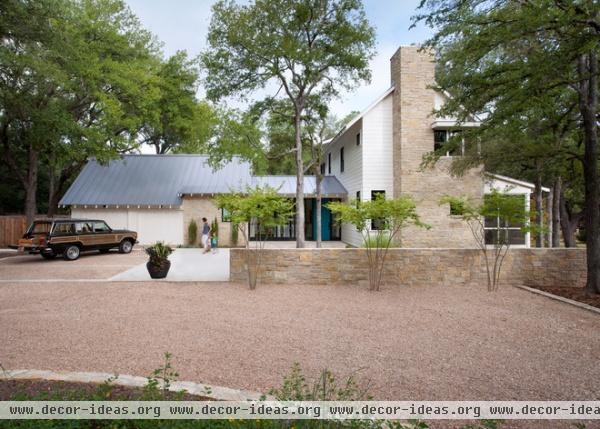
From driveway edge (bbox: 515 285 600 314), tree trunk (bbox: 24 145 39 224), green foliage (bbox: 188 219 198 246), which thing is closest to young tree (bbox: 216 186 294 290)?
driveway edge (bbox: 515 285 600 314)

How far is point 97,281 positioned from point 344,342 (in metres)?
7.95

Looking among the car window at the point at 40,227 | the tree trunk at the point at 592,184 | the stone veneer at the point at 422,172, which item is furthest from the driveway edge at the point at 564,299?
the car window at the point at 40,227

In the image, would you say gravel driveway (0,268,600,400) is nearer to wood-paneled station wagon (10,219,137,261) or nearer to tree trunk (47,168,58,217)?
wood-paneled station wagon (10,219,137,261)

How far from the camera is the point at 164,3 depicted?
11.6 meters

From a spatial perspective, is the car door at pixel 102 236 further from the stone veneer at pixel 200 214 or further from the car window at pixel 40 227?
the stone veneer at pixel 200 214

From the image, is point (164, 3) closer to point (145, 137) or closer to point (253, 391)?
point (253, 391)

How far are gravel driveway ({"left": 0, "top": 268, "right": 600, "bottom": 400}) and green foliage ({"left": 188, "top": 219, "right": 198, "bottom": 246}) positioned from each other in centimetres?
1184

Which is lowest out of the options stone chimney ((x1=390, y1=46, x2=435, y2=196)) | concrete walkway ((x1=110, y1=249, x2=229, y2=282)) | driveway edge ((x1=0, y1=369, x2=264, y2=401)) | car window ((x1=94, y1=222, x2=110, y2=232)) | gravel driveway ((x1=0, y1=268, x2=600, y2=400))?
gravel driveway ((x1=0, y1=268, x2=600, y2=400))

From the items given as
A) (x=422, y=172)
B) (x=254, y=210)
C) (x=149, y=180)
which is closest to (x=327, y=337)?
(x=254, y=210)

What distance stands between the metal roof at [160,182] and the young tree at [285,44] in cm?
456

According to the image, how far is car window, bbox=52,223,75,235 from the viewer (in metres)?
14.3

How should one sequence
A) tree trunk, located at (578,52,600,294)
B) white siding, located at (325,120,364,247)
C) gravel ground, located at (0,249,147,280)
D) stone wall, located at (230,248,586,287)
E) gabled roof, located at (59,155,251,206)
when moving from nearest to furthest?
tree trunk, located at (578,52,600,294)
stone wall, located at (230,248,586,287)
gravel ground, located at (0,249,147,280)
white siding, located at (325,120,364,247)
gabled roof, located at (59,155,251,206)

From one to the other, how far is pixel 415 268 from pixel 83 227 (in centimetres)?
1396

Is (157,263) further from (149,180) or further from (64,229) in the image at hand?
(149,180)
